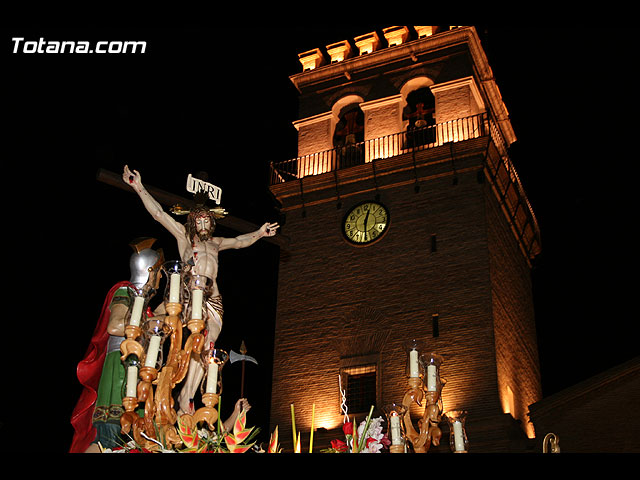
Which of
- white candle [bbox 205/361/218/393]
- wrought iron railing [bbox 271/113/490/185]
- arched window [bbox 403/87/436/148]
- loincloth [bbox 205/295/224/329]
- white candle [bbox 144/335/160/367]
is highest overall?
arched window [bbox 403/87/436/148]

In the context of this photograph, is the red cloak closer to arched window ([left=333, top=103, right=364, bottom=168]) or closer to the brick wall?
the brick wall

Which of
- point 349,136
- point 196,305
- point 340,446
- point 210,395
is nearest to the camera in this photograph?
point 210,395

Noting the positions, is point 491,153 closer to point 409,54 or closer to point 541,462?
point 409,54

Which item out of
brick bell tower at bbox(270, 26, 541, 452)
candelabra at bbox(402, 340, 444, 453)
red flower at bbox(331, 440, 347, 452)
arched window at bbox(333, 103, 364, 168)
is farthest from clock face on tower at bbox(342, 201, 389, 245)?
red flower at bbox(331, 440, 347, 452)

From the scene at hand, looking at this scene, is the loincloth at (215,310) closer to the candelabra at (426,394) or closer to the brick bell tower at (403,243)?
the candelabra at (426,394)

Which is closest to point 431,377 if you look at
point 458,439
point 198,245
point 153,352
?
point 458,439

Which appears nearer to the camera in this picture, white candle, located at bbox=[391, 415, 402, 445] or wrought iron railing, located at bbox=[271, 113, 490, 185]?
white candle, located at bbox=[391, 415, 402, 445]

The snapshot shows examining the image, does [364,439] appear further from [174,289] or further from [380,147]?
[380,147]

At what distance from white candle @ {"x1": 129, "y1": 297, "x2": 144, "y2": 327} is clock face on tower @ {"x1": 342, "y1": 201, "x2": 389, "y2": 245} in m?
17.5

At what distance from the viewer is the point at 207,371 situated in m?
8.20

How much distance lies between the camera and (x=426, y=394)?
10.7 meters

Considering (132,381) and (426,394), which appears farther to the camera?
(426,394)

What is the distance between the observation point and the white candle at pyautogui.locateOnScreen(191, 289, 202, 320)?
8484 millimetres

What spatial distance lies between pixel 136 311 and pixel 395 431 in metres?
3.17
